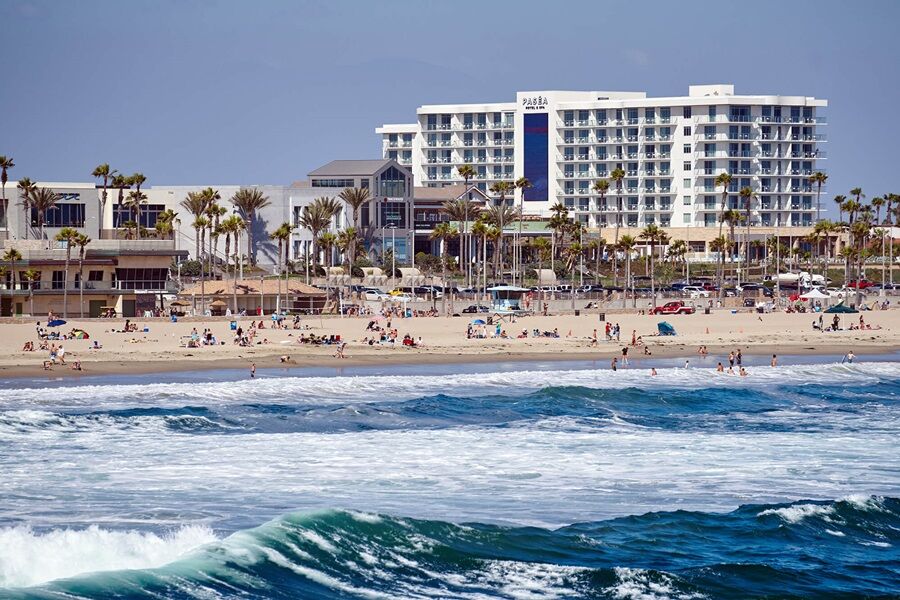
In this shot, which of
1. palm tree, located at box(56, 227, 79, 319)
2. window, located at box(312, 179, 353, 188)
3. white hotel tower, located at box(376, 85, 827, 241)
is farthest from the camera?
white hotel tower, located at box(376, 85, 827, 241)

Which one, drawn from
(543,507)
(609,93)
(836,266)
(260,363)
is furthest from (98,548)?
(609,93)

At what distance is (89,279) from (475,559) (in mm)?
53955

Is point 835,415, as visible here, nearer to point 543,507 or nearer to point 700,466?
point 700,466

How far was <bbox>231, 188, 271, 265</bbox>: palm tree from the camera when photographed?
3629 inches

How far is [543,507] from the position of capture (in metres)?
21.4

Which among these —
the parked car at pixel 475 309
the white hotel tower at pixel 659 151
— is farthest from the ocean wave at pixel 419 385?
the white hotel tower at pixel 659 151

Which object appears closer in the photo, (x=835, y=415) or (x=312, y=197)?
(x=835, y=415)

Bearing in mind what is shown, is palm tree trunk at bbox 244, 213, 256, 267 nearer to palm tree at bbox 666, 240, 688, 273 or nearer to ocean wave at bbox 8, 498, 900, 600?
palm tree at bbox 666, 240, 688, 273

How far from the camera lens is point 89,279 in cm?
6788

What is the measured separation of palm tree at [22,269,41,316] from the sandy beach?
634 cm

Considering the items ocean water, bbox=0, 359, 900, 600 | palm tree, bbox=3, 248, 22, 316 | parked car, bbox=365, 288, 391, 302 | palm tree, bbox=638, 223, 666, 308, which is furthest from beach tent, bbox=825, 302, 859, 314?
palm tree, bbox=3, 248, 22, 316

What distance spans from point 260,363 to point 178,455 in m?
21.6

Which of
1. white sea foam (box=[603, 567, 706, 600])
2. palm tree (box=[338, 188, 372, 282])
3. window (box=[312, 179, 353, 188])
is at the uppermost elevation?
window (box=[312, 179, 353, 188])

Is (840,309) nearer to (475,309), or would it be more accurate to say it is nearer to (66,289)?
(475,309)
